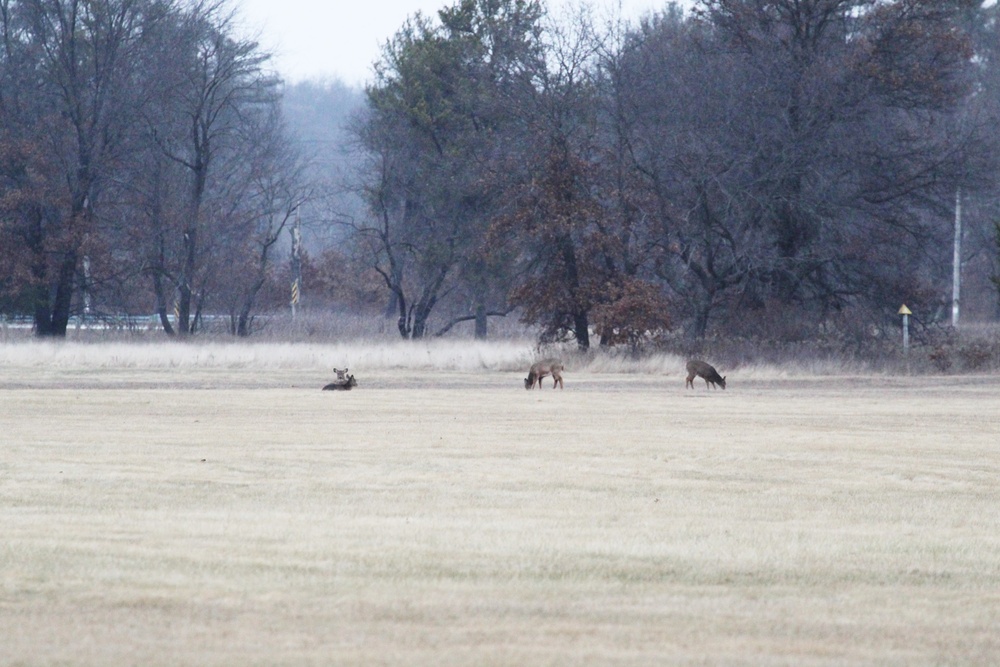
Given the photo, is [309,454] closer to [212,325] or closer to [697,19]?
[697,19]

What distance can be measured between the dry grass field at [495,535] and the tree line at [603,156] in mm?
16209

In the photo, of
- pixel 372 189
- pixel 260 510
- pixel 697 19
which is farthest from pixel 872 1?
pixel 260 510

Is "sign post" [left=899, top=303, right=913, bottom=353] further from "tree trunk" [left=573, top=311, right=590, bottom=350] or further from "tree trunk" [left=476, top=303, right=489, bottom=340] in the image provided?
"tree trunk" [left=476, top=303, right=489, bottom=340]

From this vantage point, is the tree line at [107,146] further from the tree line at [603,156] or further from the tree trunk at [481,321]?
the tree trunk at [481,321]

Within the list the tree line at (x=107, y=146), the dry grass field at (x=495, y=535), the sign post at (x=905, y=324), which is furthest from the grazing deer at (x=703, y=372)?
the tree line at (x=107, y=146)

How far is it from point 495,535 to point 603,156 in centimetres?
3145

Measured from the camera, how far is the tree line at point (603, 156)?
39250mm

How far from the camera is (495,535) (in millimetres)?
11055

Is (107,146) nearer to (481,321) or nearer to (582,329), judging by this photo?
(481,321)

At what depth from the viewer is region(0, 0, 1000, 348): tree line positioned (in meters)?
39.2

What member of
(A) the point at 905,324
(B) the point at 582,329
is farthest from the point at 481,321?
(A) the point at 905,324

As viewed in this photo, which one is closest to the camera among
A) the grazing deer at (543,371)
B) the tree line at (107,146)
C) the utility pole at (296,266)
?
the grazing deer at (543,371)

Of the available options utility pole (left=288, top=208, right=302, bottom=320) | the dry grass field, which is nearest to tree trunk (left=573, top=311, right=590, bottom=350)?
the dry grass field

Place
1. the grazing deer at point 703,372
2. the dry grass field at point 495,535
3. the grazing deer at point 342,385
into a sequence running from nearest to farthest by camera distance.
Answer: the dry grass field at point 495,535 → the grazing deer at point 342,385 → the grazing deer at point 703,372
